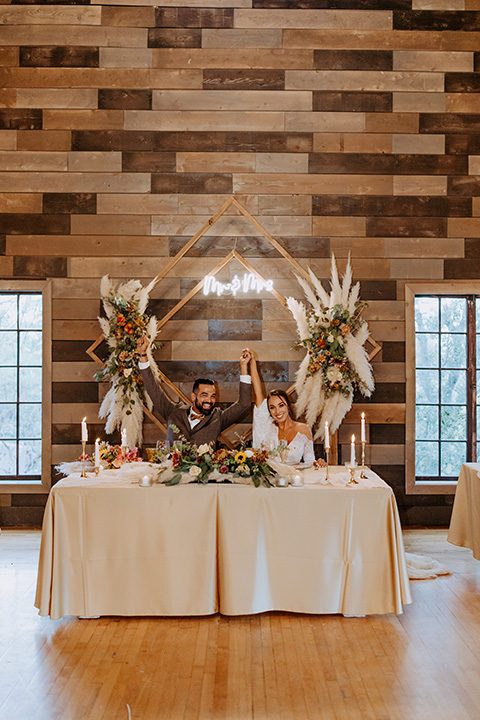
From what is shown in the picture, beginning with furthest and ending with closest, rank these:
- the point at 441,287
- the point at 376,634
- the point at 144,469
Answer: the point at 441,287
the point at 144,469
the point at 376,634

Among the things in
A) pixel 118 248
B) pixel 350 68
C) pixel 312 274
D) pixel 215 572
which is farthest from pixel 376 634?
pixel 350 68

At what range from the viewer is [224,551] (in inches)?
144

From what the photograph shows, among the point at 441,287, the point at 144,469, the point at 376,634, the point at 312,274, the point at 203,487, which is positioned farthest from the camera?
the point at 441,287

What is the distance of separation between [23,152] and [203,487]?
3.62m

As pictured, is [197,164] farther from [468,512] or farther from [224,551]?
[468,512]

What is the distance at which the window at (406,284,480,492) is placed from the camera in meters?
5.94

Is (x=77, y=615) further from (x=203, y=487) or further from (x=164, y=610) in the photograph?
(x=203, y=487)

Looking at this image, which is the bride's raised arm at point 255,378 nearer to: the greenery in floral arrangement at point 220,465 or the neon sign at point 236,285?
the neon sign at point 236,285

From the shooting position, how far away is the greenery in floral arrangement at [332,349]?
525 cm

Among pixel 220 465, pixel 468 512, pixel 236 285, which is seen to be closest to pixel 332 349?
pixel 236 285

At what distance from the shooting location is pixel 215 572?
3.69 meters

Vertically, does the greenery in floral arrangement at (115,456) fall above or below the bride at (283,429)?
below

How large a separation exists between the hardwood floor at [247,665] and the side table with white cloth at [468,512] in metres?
0.54

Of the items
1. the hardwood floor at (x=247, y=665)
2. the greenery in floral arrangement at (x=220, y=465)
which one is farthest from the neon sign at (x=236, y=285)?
the hardwood floor at (x=247, y=665)
